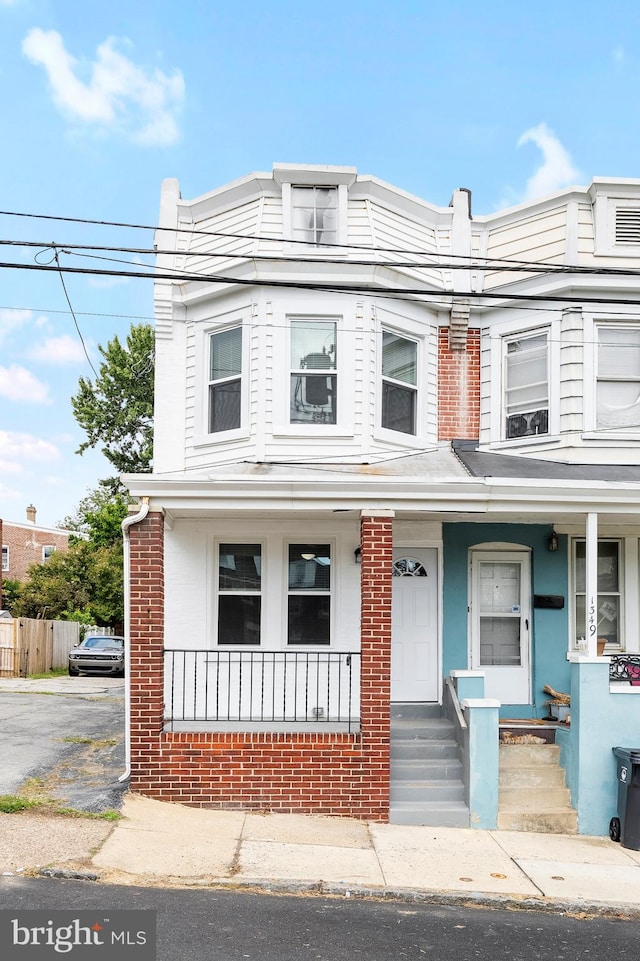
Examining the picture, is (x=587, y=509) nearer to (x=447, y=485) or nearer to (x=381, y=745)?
(x=447, y=485)

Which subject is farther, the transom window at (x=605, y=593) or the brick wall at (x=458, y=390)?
the brick wall at (x=458, y=390)

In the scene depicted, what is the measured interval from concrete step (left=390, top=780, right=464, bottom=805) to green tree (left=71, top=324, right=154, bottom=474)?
24.8 m

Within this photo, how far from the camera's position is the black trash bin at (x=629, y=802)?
28.8 ft

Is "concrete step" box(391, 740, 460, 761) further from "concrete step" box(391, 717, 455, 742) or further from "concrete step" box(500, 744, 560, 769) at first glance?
"concrete step" box(500, 744, 560, 769)

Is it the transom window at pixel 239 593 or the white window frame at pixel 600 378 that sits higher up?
the white window frame at pixel 600 378

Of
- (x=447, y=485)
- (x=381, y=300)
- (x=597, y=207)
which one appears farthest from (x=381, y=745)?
(x=597, y=207)

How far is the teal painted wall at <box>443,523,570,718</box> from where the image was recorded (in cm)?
1106

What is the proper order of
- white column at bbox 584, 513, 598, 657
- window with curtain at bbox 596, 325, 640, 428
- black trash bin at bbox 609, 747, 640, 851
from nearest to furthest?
black trash bin at bbox 609, 747, 640, 851 < white column at bbox 584, 513, 598, 657 < window with curtain at bbox 596, 325, 640, 428

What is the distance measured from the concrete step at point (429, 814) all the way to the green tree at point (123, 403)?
82.4ft

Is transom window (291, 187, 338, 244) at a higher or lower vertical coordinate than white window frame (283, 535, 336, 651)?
higher

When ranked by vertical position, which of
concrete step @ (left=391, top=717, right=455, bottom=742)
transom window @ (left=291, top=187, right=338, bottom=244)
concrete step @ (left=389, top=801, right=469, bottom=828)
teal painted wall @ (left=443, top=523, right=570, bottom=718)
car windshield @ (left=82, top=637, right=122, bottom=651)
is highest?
transom window @ (left=291, top=187, right=338, bottom=244)

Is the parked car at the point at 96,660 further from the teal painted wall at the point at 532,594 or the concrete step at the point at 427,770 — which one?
the concrete step at the point at 427,770

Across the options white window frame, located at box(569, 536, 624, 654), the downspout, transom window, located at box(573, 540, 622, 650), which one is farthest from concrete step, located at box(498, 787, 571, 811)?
the downspout

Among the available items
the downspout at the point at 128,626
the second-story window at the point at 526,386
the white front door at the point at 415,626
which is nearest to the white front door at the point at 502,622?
the white front door at the point at 415,626
